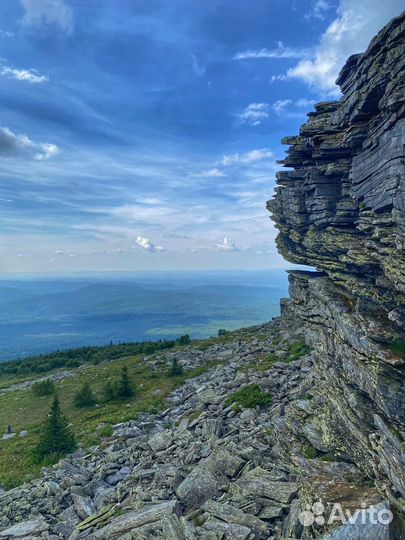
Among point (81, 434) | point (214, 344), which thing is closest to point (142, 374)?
point (214, 344)

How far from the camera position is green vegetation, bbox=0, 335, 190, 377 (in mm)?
70750

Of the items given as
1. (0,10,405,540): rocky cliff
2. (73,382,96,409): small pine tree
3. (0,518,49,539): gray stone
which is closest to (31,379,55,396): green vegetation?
(73,382,96,409): small pine tree

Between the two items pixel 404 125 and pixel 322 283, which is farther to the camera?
pixel 322 283

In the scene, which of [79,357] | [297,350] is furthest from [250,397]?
[79,357]

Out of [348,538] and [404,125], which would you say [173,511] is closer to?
[348,538]

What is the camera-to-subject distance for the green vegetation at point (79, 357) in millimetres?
70750

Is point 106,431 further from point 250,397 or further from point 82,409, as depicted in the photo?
point 250,397

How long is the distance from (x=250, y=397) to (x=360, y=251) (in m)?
15.7

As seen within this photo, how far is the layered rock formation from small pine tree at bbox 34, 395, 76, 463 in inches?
855

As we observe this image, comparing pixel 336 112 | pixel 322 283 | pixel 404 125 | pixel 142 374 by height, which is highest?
pixel 336 112

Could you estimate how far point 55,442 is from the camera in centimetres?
2881

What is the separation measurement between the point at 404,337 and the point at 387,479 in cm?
518

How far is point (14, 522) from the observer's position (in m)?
19.1

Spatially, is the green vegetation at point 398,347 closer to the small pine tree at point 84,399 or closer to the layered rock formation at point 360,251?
the layered rock formation at point 360,251
